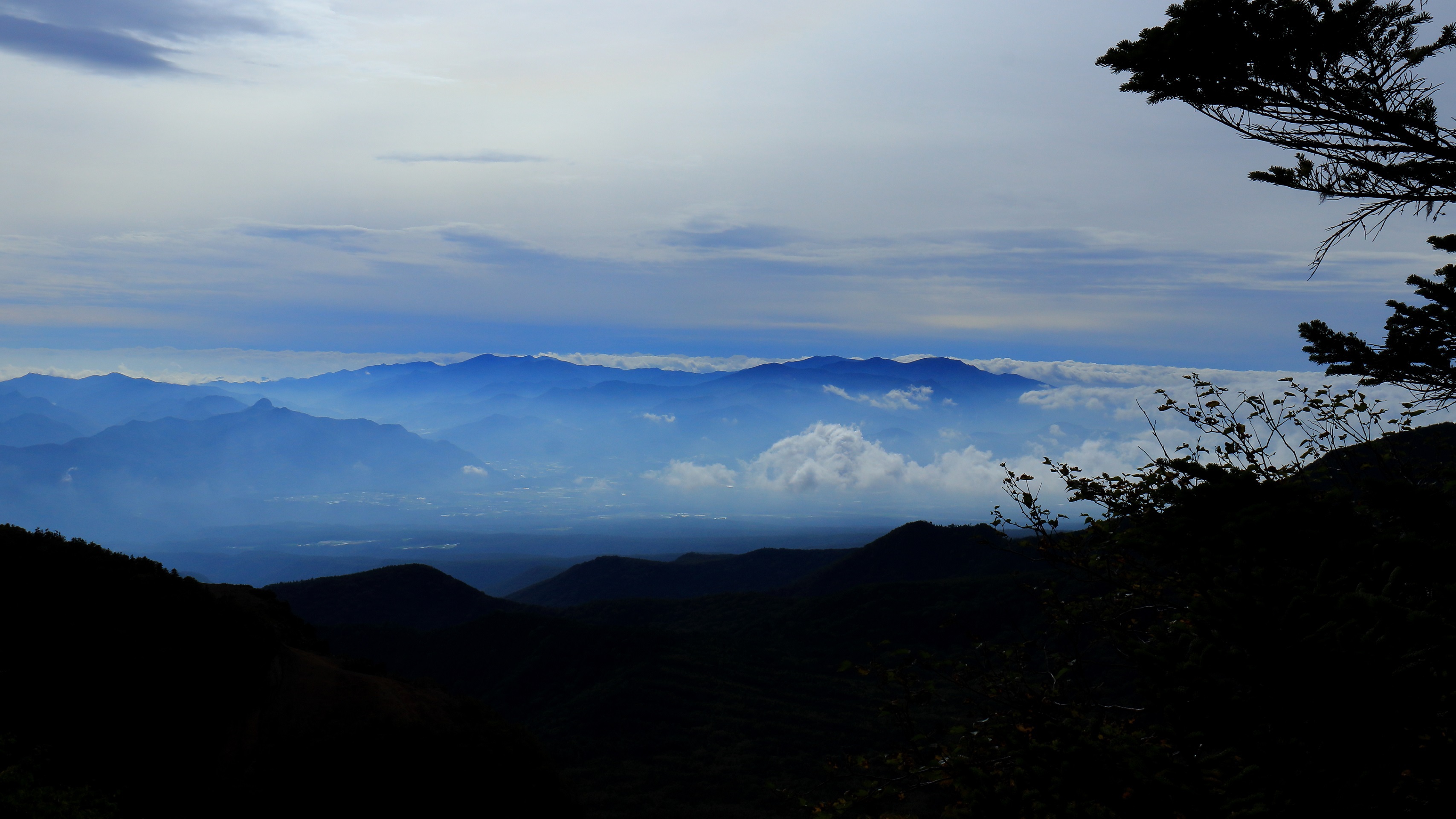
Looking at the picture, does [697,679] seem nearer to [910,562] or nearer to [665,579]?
[910,562]

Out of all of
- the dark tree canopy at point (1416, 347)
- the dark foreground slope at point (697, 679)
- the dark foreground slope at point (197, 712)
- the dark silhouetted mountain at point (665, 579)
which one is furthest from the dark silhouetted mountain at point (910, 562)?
the dark tree canopy at point (1416, 347)

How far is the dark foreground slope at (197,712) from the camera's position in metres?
22.8

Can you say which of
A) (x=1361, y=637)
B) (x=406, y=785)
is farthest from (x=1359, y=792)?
(x=406, y=785)

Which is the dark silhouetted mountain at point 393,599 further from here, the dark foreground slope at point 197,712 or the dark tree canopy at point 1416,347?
the dark tree canopy at point 1416,347

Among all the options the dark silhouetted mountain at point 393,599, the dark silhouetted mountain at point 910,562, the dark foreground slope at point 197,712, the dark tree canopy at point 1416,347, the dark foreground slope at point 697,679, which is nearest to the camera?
the dark tree canopy at point 1416,347

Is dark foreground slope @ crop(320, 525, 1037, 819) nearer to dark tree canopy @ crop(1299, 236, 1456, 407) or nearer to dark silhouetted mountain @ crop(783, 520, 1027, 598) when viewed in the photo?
dark silhouetted mountain @ crop(783, 520, 1027, 598)

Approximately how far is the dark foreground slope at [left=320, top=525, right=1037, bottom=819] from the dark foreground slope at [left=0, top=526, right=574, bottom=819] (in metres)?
32.0

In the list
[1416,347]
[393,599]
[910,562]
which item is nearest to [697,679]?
[910,562]

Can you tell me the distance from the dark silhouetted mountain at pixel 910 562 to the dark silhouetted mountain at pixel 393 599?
60.5m

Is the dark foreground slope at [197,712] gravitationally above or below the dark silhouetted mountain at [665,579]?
above

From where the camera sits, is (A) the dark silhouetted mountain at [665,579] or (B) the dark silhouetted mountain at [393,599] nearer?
(B) the dark silhouetted mountain at [393,599]

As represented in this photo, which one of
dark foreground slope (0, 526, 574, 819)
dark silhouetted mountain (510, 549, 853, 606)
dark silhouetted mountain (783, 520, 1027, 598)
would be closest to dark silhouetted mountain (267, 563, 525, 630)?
dark silhouetted mountain (510, 549, 853, 606)

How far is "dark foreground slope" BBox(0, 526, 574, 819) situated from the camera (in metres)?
22.8

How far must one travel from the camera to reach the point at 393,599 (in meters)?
135
